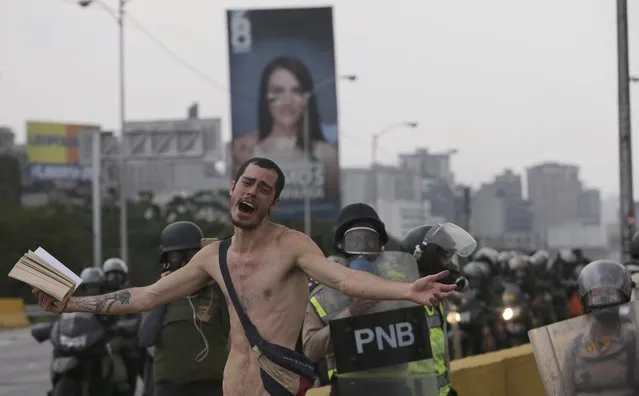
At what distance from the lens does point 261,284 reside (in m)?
5.04

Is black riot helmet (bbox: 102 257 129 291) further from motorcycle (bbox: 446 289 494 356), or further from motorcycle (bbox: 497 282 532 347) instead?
motorcycle (bbox: 497 282 532 347)

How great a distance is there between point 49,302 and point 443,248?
203 centimetres

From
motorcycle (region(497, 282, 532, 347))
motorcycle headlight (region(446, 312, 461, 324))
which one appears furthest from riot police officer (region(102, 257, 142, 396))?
motorcycle (region(497, 282, 532, 347))

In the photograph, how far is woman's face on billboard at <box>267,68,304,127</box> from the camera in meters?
75.8

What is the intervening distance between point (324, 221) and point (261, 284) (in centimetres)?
7553

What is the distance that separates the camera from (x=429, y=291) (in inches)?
179

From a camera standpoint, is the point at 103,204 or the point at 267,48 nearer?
the point at 267,48

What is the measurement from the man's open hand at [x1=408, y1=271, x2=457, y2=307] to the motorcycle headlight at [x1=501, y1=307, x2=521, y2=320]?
12551 mm

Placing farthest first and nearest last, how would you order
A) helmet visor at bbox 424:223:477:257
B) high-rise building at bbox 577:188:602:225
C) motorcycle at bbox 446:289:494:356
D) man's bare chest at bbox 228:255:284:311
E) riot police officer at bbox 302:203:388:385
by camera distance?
high-rise building at bbox 577:188:602:225
motorcycle at bbox 446:289:494:356
helmet visor at bbox 424:223:477:257
riot police officer at bbox 302:203:388:385
man's bare chest at bbox 228:255:284:311

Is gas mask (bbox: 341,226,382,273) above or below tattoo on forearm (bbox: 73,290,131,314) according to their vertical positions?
Answer: above

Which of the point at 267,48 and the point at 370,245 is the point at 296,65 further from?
the point at 370,245

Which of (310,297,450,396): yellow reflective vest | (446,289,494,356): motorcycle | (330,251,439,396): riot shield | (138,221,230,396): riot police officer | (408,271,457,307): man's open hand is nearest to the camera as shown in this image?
(408,271,457,307): man's open hand

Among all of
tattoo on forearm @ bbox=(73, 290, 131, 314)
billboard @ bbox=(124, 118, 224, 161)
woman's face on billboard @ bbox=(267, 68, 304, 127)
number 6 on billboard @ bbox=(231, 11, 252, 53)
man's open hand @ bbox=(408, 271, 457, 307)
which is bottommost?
tattoo on forearm @ bbox=(73, 290, 131, 314)

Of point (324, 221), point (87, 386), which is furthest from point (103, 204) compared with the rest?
point (87, 386)
